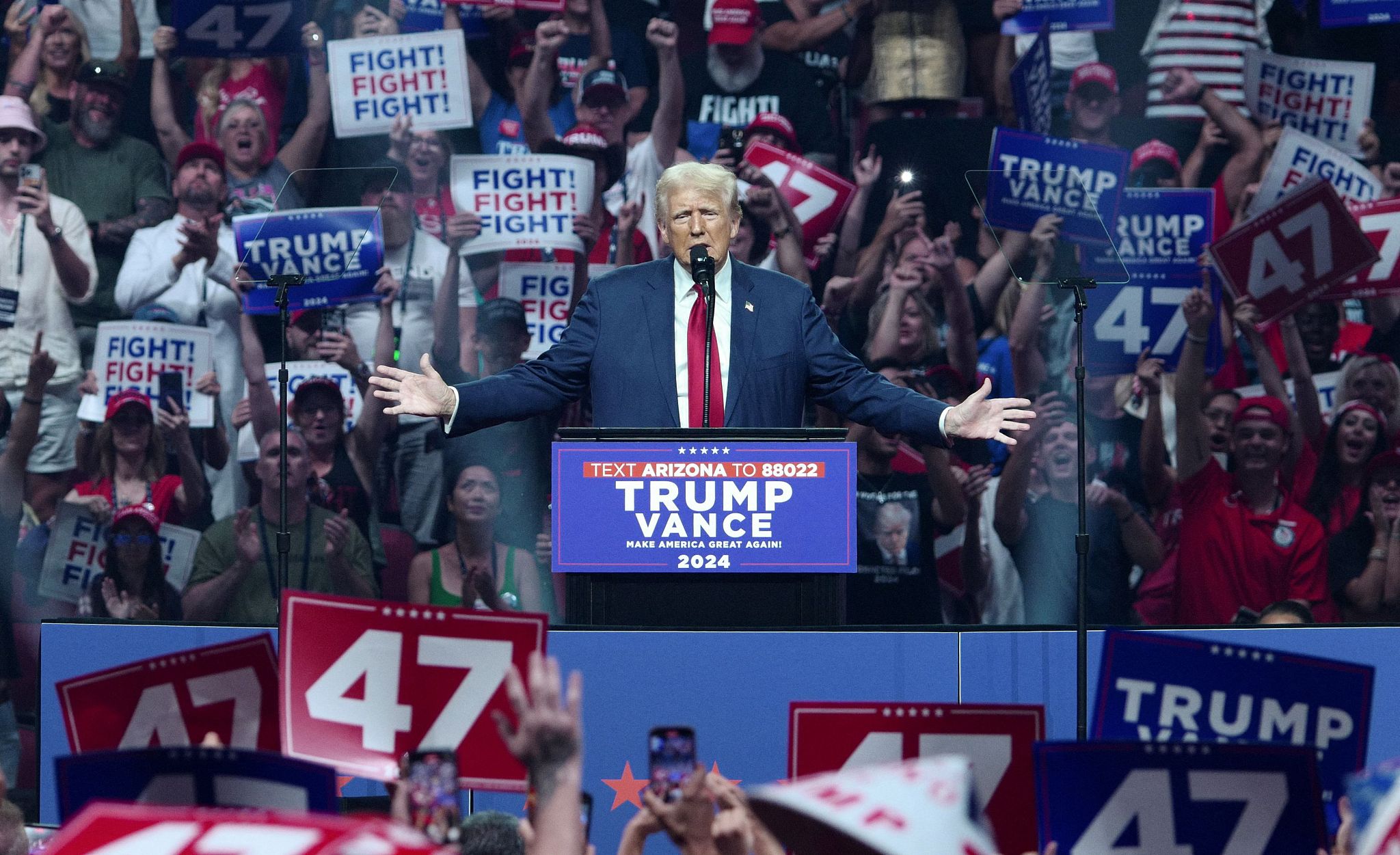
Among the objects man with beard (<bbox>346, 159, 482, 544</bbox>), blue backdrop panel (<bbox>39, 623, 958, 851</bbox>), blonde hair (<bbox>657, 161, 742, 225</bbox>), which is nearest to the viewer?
blue backdrop panel (<bbox>39, 623, 958, 851</bbox>)

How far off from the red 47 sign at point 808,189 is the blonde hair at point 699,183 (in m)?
2.75

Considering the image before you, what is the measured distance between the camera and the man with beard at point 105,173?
727cm

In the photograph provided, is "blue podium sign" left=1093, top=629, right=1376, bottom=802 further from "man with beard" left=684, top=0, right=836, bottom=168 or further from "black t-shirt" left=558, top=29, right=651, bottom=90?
"black t-shirt" left=558, top=29, right=651, bottom=90

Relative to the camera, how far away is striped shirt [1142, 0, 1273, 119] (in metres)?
7.46

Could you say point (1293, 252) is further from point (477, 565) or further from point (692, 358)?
point (692, 358)

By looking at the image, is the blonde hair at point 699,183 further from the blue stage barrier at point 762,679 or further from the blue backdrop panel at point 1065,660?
the blue backdrop panel at point 1065,660

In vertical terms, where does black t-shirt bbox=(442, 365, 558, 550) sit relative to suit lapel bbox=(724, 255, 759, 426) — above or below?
below

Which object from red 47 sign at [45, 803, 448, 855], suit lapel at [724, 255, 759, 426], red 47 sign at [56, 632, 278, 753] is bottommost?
red 47 sign at [56, 632, 278, 753]

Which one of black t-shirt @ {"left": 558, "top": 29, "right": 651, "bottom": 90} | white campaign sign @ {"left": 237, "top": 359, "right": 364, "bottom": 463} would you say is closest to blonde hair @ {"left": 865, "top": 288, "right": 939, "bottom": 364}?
black t-shirt @ {"left": 558, "top": 29, "right": 651, "bottom": 90}

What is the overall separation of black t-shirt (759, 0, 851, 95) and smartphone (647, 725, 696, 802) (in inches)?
186

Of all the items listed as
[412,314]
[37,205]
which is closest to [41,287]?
[37,205]

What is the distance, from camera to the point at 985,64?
7.45 m

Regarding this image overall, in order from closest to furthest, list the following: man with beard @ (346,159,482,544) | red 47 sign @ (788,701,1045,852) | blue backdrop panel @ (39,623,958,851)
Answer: red 47 sign @ (788,701,1045,852) < blue backdrop panel @ (39,623,958,851) < man with beard @ (346,159,482,544)

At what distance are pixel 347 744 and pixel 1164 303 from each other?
16.1ft
